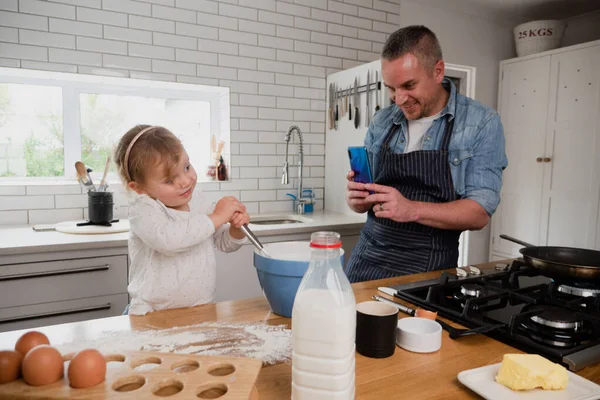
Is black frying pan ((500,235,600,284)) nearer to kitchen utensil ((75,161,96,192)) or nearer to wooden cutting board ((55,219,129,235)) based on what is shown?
wooden cutting board ((55,219,129,235))

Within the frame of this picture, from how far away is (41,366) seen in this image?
1.98ft

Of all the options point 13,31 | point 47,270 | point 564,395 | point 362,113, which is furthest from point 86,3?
point 564,395

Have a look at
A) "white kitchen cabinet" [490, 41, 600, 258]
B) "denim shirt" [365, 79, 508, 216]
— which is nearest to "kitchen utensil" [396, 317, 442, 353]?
"denim shirt" [365, 79, 508, 216]

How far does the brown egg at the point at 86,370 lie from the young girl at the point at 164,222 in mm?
633

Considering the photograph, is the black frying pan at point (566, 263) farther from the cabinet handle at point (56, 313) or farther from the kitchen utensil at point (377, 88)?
the cabinet handle at point (56, 313)

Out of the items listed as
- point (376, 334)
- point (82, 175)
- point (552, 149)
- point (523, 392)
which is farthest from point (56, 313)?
point (552, 149)

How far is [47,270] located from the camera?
1957 millimetres

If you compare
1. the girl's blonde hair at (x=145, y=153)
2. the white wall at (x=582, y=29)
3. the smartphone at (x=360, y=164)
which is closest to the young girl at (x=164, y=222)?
the girl's blonde hair at (x=145, y=153)

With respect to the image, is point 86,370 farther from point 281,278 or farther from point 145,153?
point 145,153

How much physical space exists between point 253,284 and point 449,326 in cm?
162

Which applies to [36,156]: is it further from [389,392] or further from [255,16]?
[389,392]

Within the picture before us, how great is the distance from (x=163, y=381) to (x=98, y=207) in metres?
1.94

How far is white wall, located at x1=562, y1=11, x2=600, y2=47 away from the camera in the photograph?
3.80 metres

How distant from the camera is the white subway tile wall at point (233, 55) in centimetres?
241
